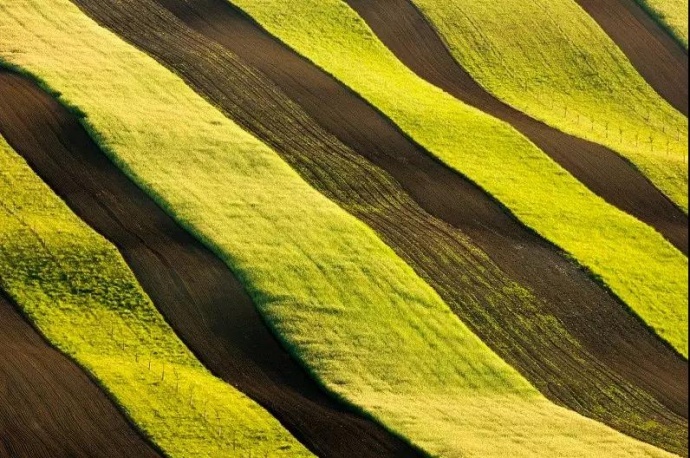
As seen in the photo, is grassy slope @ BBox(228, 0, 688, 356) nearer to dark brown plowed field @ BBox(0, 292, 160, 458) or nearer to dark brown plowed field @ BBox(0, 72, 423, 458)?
dark brown plowed field @ BBox(0, 72, 423, 458)

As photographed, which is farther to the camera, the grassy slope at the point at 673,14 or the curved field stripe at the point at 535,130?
the grassy slope at the point at 673,14

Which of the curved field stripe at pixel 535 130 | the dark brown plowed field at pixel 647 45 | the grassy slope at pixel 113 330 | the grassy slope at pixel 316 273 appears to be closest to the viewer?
the grassy slope at pixel 113 330

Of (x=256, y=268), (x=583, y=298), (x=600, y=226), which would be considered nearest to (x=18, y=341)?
(x=256, y=268)

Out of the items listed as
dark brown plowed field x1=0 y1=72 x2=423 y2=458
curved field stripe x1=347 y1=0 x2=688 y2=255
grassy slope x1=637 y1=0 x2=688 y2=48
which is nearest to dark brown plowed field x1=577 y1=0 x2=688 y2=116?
grassy slope x1=637 y1=0 x2=688 y2=48

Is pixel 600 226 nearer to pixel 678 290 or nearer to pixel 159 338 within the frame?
pixel 678 290

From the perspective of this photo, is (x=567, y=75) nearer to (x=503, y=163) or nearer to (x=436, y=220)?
(x=503, y=163)

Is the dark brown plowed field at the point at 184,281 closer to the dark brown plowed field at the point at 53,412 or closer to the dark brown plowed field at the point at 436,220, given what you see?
the dark brown plowed field at the point at 53,412

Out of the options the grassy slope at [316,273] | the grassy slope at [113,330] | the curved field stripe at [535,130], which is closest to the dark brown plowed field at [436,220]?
the grassy slope at [316,273]

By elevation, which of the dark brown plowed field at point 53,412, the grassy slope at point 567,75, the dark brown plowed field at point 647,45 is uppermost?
the dark brown plowed field at point 647,45
